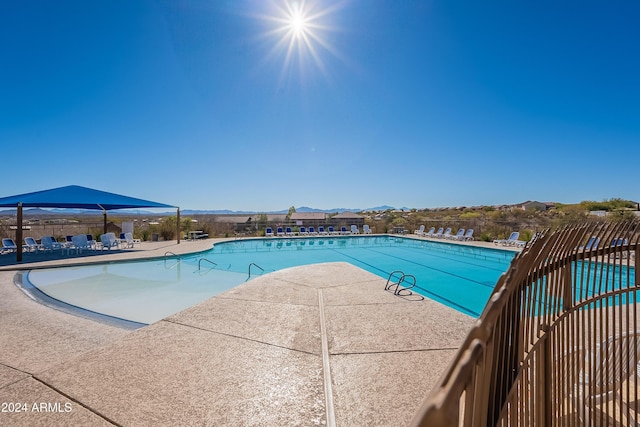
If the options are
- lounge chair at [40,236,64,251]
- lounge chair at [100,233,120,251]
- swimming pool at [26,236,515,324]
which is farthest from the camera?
lounge chair at [100,233,120,251]

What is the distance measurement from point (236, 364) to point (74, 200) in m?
13.6

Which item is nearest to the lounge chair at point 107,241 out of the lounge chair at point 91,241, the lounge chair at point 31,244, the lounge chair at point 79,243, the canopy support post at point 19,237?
the lounge chair at point 91,241

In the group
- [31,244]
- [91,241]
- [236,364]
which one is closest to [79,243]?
[91,241]

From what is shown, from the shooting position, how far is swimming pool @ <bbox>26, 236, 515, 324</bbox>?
684 centimetres


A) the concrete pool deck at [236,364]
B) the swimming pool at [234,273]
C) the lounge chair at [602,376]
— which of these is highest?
the lounge chair at [602,376]

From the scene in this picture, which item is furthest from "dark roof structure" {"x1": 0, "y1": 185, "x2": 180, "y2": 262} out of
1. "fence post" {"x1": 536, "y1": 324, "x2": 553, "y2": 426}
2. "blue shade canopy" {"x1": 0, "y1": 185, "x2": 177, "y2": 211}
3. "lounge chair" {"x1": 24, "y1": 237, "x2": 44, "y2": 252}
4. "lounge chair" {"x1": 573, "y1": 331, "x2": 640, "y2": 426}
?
"lounge chair" {"x1": 573, "y1": 331, "x2": 640, "y2": 426}

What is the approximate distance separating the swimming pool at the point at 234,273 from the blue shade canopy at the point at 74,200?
4.11 metres

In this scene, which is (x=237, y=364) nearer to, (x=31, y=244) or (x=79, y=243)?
(x=79, y=243)

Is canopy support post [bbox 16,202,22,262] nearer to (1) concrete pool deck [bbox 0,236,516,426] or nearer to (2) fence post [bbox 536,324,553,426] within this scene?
(1) concrete pool deck [bbox 0,236,516,426]

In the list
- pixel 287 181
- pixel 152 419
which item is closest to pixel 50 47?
pixel 152 419

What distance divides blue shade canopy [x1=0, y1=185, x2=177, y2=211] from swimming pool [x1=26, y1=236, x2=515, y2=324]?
4111 mm

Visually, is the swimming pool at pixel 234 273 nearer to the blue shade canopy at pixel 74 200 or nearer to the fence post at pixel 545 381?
the blue shade canopy at pixel 74 200

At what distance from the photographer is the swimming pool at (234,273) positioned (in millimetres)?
6844

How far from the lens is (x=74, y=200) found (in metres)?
12.5
